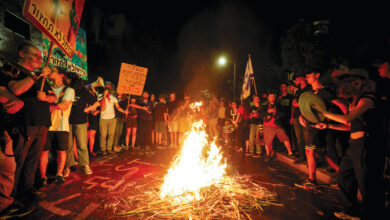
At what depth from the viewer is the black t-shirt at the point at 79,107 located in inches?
194

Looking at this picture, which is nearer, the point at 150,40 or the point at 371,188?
the point at 371,188

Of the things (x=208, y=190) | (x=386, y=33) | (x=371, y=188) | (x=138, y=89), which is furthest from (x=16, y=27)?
(x=386, y=33)

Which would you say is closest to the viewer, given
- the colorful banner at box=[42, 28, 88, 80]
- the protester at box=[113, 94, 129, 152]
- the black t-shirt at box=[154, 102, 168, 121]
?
the colorful banner at box=[42, 28, 88, 80]

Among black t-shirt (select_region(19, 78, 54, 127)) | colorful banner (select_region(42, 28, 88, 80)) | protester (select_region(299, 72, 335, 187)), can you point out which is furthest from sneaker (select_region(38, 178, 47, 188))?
protester (select_region(299, 72, 335, 187))

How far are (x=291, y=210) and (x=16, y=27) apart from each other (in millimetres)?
9570

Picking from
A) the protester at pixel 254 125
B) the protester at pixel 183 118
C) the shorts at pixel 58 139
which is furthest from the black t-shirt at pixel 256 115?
the shorts at pixel 58 139

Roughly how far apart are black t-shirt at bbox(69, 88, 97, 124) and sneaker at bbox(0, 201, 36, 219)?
228 cm

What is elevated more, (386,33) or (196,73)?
(196,73)

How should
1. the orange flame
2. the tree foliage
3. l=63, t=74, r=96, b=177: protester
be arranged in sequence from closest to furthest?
the orange flame → l=63, t=74, r=96, b=177: protester → the tree foliage

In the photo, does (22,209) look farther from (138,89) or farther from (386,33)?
(386,33)

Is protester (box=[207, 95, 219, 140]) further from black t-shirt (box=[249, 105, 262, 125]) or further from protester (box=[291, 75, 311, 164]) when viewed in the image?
protester (box=[291, 75, 311, 164])

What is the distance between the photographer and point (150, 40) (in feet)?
83.7

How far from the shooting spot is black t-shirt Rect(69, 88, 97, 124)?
4.92 meters

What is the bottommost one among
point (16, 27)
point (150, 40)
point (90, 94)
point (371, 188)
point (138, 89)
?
point (371, 188)
